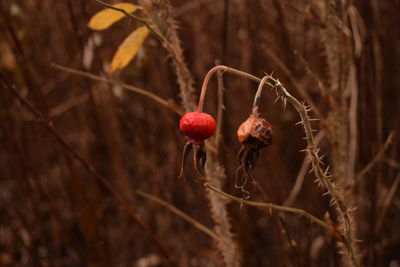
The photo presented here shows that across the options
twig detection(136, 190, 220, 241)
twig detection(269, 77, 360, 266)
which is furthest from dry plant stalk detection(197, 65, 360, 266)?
twig detection(136, 190, 220, 241)

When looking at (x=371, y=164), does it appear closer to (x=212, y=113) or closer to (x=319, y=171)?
(x=319, y=171)

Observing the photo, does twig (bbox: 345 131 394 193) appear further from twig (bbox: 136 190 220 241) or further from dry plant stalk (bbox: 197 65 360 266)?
twig (bbox: 136 190 220 241)

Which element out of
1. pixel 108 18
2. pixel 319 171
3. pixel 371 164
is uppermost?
pixel 108 18

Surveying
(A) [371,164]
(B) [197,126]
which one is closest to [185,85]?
(B) [197,126]

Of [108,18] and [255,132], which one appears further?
[108,18]

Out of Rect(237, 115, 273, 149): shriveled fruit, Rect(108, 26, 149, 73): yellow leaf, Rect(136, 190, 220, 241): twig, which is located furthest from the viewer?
Rect(136, 190, 220, 241): twig

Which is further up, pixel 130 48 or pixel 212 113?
pixel 130 48

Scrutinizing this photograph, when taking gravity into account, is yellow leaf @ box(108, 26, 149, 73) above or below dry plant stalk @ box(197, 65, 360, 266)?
above

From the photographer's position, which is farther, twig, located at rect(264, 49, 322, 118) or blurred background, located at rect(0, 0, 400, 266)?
blurred background, located at rect(0, 0, 400, 266)

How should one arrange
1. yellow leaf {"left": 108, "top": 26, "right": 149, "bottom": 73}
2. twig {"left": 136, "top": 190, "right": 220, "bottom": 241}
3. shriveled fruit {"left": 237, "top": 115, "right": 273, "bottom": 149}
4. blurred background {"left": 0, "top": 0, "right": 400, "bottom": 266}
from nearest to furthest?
1. shriveled fruit {"left": 237, "top": 115, "right": 273, "bottom": 149}
2. yellow leaf {"left": 108, "top": 26, "right": 149, "bottom": 73}
3. twig {"left": 136, "top": 190, "right": 220, "bottom": 241}
4. blurred background {"left": 0, "top": 0, "right": 400, "bottom": 266}
